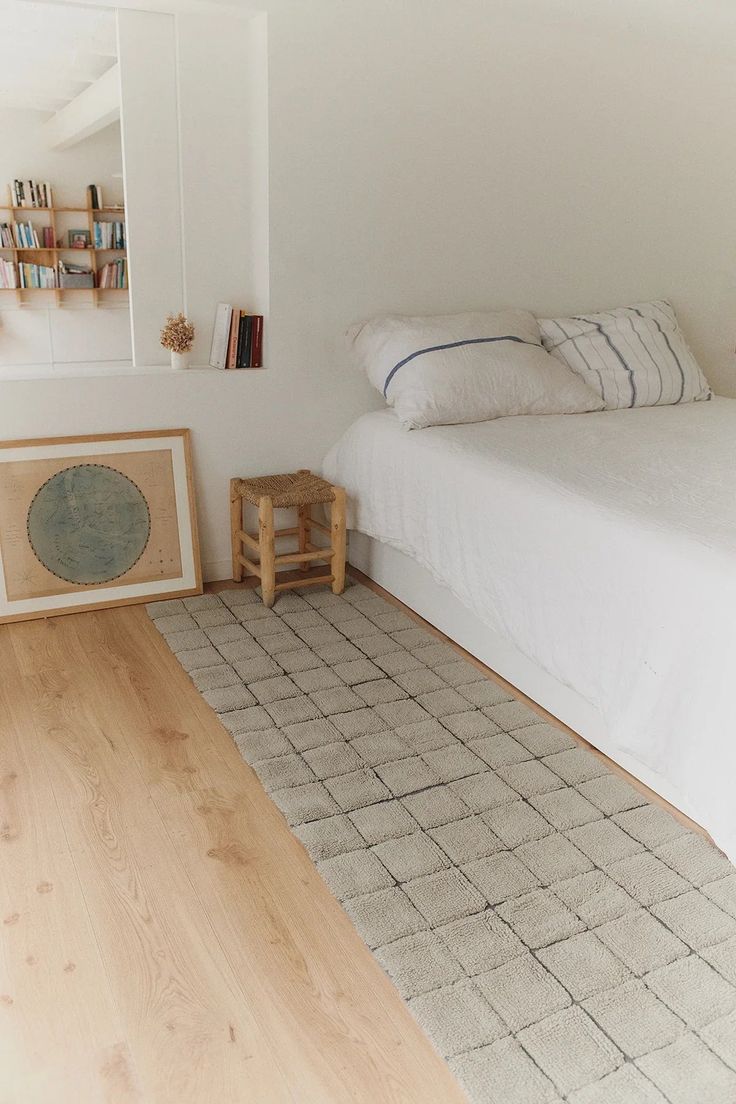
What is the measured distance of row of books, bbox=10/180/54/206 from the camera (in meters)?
6.02

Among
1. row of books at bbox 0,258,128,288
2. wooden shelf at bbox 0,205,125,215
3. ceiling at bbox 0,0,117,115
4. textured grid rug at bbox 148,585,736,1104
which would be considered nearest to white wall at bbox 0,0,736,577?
ceiling at bbox 0,0,117,115

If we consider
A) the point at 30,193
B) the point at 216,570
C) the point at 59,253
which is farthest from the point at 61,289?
the point at 216,570

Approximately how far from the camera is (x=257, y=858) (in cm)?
197

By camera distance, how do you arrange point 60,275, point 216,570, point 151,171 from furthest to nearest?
point 60,275
point 216,570
point 151,171

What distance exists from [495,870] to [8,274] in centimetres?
551

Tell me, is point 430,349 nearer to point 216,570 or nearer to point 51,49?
point 216,570

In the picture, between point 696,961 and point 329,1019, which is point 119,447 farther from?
point 696,961

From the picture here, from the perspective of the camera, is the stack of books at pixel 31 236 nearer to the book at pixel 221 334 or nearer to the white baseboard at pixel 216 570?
the book at pixel 221 334

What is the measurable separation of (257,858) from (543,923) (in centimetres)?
63

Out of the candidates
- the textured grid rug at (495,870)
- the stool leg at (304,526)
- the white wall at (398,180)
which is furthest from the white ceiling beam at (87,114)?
the textured grid rug at (495,870)

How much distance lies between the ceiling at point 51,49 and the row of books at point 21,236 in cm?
77

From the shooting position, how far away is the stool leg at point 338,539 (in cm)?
327

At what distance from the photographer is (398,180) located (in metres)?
3.37

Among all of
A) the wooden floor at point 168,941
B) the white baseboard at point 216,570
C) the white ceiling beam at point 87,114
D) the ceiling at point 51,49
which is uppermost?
the ceiling at point 51,49
